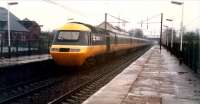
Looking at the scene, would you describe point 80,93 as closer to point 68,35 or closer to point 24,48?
point 68,35

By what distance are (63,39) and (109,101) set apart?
9.93 meters

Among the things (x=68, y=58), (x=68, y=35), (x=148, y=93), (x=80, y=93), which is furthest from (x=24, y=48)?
(x=148, y=93)

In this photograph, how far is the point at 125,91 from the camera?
46.8 feet

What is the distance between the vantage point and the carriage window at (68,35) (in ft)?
70.1

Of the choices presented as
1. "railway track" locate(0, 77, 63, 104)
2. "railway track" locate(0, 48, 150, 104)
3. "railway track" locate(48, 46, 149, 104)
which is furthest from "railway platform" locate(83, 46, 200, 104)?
"railway track" locate(0, 77, 63, 104)

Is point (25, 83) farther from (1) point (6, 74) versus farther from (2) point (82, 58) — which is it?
(2) point (82, 58)

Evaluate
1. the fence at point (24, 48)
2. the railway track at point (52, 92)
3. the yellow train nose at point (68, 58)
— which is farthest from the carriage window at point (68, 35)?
the fence at point (24, 48)

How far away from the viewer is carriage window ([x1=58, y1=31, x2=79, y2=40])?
2138 centimetres

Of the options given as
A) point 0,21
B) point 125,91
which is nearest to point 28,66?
point 125,91

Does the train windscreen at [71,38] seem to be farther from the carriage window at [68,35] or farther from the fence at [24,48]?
the fence at [24,48]

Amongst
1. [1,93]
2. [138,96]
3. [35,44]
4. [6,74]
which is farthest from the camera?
[35,44]

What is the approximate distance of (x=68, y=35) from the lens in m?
21.5

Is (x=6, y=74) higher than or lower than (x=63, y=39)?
lower

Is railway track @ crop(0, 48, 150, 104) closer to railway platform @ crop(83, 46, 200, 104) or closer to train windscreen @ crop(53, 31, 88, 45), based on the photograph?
railway platform @ crop(83, 46, 200, 104)
